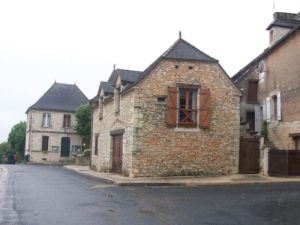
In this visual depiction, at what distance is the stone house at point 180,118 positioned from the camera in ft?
65.5

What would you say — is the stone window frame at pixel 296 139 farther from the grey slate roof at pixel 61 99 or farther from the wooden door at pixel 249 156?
the grey slate roof at pixel 61 99

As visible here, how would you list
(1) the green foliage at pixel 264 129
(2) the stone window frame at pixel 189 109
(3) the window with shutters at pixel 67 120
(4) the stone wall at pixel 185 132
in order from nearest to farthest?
1. (4) the stone wall at pixel 185 132
2. (2) the stone window frame at pixel 189 109
3. (1) the green foliage at pixel 264 129
4. (3) the window with shutters at pixel 67 120

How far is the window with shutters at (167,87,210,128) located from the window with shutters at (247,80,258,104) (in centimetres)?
629

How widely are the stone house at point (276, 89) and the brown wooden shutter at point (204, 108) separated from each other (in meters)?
4.17

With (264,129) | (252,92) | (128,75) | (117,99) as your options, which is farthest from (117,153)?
(252,92)

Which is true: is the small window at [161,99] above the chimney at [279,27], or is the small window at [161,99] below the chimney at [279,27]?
below

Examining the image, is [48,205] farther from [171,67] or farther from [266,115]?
[266,115]

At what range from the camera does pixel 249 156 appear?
21.4 meters

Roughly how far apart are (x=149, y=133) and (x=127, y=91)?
2.49m

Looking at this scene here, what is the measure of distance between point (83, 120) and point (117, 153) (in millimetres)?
24769

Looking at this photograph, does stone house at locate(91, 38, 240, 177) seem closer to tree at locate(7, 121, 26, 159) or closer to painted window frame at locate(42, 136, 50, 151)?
painted window frame at locate(42, 136, 50, 151)

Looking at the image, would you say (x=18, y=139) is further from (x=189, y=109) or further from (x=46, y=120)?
(x=189, y=109)

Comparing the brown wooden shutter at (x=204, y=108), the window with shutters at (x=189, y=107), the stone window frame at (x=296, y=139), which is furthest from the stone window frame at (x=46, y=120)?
the stone window frame at (x=296, y=139)

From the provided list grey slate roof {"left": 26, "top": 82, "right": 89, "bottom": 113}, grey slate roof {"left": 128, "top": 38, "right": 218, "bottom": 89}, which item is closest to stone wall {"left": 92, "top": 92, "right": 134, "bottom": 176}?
grey slate roof {"left": 128, "top": 38, "right": 218, "bottom": 89}
